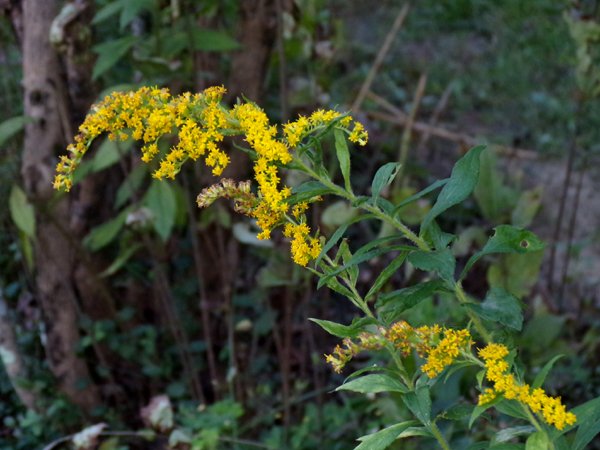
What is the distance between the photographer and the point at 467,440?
2414mm

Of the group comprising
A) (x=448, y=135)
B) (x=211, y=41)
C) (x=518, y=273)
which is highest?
(x=211, y=41)

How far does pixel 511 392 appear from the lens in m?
1.20

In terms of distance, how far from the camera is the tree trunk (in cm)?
281

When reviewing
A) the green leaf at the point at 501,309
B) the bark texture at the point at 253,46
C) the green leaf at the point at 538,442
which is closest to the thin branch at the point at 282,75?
the bark texture at the point at 253,46

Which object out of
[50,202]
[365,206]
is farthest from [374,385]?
[50,202]

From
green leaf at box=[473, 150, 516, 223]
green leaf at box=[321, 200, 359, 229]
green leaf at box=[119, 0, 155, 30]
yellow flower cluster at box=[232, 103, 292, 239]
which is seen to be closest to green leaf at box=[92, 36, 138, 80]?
green leaf at box=[119, 0, 155, 30]

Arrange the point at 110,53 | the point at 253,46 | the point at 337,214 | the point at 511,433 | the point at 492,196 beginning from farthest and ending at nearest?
the point at 492,196
the point at 253,46
the point at 337,214
the point at 110,53
the point at 511,433

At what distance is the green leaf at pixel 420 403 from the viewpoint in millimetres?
1337

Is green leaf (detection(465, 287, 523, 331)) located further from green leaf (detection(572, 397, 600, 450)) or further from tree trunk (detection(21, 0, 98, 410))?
tree trunk (detection(21, 0, 98, 410))

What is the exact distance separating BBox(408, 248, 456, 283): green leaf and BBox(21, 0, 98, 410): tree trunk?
1796 mm

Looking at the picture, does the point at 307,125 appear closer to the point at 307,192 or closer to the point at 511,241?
the point at 307,192

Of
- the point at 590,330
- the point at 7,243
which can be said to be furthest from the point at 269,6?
the point at 590,330

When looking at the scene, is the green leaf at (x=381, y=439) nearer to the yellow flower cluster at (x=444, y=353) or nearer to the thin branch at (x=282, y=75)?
the yellow flower cluster at (x=444, y=353)

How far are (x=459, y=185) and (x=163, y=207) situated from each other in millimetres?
1529
